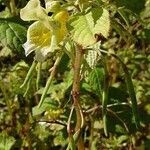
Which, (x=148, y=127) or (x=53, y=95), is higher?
(x=53, y=95)

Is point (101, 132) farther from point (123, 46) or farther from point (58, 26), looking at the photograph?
point (58, 26)

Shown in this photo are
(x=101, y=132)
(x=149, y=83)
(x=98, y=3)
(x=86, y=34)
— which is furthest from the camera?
(x=149, y=83)

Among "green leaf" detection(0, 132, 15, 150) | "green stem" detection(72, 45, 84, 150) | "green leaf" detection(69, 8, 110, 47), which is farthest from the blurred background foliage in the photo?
"green leaf" detection(69, 8, 110, 47)

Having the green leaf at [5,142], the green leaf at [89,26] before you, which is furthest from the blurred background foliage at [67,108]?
the green leaf at [89,26]

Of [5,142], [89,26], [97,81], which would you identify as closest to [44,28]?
Result: [89,26]

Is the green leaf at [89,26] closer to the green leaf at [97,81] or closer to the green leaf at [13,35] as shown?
the green leaf at [13,35]

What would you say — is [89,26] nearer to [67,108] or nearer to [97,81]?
[97,81]

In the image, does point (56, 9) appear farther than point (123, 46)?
No

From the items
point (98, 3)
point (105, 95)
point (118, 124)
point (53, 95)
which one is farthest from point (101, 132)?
point (98, 3)
